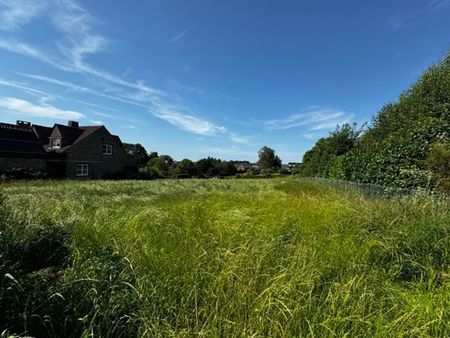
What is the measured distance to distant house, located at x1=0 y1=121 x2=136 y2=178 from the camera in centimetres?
2560

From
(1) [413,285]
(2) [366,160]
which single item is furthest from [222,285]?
(2) [366,160]

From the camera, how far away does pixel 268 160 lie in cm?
7694

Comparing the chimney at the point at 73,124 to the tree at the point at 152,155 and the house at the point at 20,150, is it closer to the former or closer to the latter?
the house at the point at 20,150

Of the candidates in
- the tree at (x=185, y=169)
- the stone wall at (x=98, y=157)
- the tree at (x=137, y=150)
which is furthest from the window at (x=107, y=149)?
the tree at (x=137, y=150)

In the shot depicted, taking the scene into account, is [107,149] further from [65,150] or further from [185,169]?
[185,169]

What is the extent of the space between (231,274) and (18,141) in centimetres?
2972

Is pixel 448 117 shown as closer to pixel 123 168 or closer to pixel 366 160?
pixel 366 160

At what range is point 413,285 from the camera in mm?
2957

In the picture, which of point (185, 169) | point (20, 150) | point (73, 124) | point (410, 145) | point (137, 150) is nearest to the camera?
point (410, 145)

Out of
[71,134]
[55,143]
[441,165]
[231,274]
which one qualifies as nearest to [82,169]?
[55,143]

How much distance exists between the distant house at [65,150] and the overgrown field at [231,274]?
84.5ft

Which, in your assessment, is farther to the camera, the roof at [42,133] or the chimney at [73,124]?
the chimney at [73,124]

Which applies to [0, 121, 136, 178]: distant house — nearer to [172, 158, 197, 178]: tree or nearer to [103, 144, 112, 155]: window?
[103, 144, 112, 155]: window

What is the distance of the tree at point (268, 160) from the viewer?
77125mm
